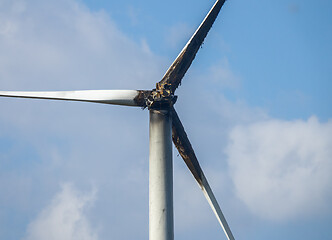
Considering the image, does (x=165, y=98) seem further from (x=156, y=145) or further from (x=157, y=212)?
(x=157, y=212)

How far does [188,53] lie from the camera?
30391 millimetres

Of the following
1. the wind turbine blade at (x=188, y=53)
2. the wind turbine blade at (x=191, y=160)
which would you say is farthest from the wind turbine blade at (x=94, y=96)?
the wind turbine blade at (x=191, y=160)

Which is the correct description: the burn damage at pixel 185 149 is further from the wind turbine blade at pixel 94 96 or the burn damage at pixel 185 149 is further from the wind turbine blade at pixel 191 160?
the wind turbine blade at pixel 94 96

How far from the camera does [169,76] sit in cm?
2927

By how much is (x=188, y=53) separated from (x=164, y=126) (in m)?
5.50

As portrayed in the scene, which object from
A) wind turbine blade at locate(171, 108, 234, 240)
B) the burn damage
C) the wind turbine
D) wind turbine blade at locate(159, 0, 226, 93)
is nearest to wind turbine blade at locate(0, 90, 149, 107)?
the wind turbine

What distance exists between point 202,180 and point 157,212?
17.6ft

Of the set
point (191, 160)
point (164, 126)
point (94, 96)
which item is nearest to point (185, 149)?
point (191, 160)

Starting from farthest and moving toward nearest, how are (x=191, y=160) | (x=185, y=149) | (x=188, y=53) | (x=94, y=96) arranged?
1. (x=188, y=53)
2. (x=191, y=160)
3. (x=185, y=149)
4. (x=94, y=96)

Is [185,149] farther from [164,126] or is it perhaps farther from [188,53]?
[188,53]

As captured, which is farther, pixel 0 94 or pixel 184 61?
pixel 184 61

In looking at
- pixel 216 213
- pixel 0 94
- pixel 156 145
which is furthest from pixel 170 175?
pixel 0 94

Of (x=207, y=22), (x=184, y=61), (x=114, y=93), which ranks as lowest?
(x=114, y=93)

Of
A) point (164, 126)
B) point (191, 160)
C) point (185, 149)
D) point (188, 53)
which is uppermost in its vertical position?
point (188, 53)
